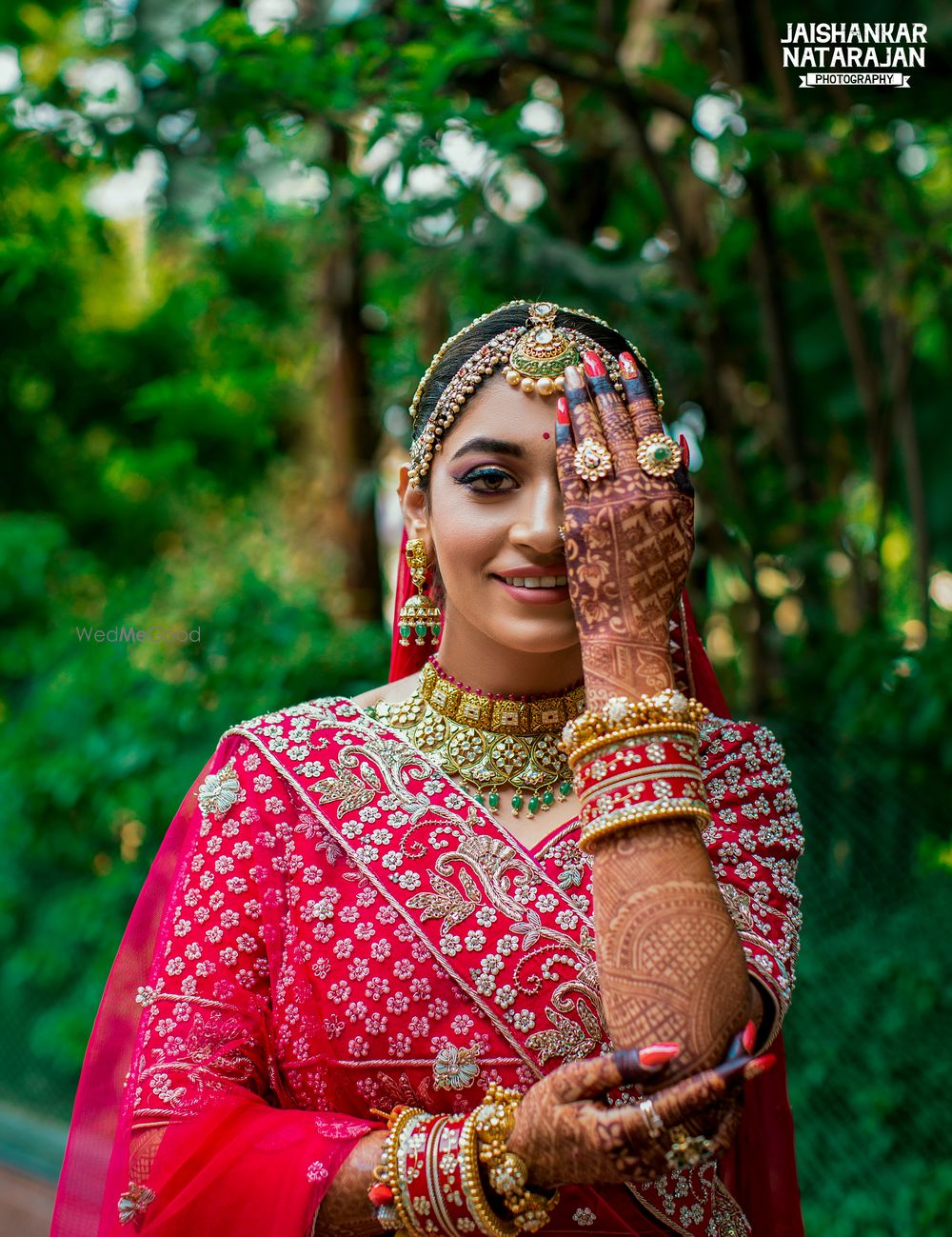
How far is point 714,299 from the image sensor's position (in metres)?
4.64

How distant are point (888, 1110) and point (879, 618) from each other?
5.38 feet

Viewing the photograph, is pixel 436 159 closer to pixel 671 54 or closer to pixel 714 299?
pixel 671 54


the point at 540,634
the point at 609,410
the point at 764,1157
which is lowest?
the point at 764,1157

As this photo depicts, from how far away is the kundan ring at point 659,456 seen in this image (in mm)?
1379

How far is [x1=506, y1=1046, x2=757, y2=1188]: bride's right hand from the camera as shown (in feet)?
3.90

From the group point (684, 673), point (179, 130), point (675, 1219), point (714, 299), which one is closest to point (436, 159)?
point (179, 130)

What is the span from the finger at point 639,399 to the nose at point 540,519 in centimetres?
14

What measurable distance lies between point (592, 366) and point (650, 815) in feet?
1.88

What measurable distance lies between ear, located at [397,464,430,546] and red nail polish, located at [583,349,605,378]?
14.3 inches

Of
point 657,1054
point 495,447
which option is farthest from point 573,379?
point 657,1054

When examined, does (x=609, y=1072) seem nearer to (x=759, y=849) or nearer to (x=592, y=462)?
(x=759, y=849)

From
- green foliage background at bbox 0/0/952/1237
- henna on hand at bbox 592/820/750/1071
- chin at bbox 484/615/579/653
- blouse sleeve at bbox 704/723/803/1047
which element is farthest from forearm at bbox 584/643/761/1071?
green foliage background at bbox 0/0/952/1237

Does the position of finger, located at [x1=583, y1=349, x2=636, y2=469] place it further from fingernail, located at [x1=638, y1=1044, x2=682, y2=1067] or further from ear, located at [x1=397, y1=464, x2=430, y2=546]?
fingernail, located at [x1=638, y1=1044, x2=682, y2=1067]

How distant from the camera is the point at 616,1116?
1.20m
